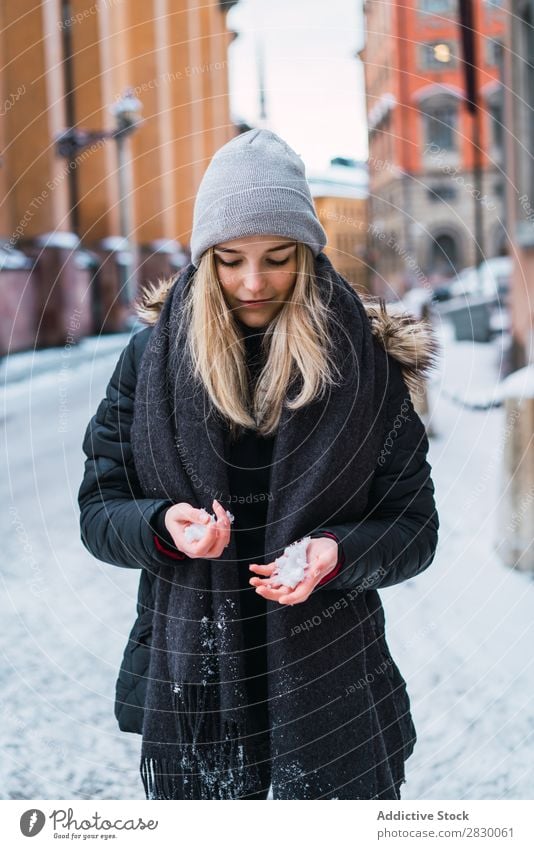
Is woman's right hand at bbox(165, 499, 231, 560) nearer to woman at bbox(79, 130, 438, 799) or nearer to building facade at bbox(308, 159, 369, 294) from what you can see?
woman at bbox(79, 130, 438, 799)

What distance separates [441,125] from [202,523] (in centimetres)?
161

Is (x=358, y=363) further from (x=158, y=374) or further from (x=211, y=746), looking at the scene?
(x=211, y=746)

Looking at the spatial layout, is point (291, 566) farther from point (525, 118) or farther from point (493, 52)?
point (525, 118)

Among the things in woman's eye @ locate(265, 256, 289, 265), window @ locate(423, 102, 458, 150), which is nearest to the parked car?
window @ locate(423, 102, 458, 150)

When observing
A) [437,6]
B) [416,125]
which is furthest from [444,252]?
[437,6]

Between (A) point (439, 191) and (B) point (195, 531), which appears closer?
(B) point (195, 531)

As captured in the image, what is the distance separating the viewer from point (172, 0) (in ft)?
6.22

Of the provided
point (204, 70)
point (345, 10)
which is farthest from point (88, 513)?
point (345, 10)

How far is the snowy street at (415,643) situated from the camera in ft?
5.08

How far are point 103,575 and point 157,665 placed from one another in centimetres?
147

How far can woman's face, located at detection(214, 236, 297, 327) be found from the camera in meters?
0.99

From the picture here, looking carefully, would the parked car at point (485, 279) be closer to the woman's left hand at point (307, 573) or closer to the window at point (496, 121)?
the window at point (496, 121)

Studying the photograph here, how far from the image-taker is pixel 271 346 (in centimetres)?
103

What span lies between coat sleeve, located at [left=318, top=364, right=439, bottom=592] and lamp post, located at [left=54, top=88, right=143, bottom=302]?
911 millimetres
